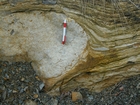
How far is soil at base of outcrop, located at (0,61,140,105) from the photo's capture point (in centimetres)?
218

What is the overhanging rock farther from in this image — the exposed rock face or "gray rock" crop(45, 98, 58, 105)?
"gray rock" crop(45, 98, 58, 105)

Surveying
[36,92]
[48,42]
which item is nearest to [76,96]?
[36,92]

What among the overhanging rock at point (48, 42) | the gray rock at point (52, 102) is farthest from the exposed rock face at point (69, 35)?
the gray rock at point (52, 102)

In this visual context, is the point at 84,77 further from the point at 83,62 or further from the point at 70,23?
the point at 70,23

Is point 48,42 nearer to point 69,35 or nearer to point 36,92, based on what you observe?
point 69,35

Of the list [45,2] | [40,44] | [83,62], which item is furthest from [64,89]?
[45,2]

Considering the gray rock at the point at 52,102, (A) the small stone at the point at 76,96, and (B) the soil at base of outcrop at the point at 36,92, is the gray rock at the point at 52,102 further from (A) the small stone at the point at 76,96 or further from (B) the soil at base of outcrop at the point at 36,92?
(A) the small stone at the point at 76,96

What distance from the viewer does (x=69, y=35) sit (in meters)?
2.19

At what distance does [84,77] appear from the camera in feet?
7.45

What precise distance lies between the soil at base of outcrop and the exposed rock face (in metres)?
0.09

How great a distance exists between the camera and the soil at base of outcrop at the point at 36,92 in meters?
2.18

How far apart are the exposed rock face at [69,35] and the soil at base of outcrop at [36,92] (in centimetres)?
9

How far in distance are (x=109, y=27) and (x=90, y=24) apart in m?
0.17

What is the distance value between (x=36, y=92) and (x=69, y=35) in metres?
0.60
